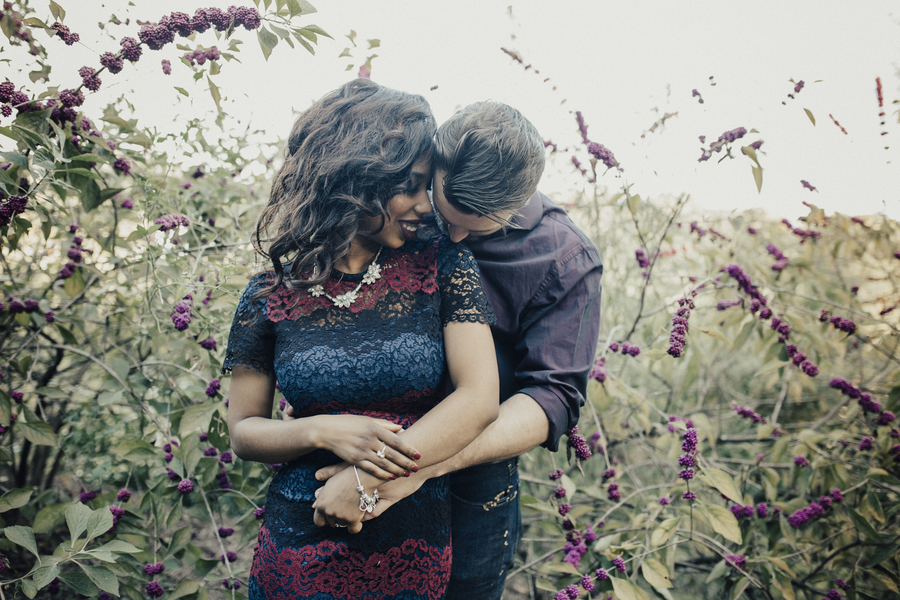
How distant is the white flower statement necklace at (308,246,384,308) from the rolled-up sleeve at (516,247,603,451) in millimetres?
490

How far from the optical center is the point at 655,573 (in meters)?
1.48

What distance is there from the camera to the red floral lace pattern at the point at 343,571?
3.92 feet

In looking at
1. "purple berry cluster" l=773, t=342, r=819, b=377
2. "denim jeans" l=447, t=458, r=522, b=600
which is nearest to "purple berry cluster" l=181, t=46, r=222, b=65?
"denim jeans" l=447, t=458, r=522, b=600

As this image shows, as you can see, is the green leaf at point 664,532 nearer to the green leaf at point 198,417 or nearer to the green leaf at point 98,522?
the green leaf at point 198,417

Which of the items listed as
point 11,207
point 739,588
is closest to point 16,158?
point 11,207

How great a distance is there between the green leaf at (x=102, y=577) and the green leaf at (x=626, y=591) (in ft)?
4.51

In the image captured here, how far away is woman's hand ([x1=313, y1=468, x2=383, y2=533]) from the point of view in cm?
113

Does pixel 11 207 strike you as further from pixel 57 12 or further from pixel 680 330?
pixel 680 330

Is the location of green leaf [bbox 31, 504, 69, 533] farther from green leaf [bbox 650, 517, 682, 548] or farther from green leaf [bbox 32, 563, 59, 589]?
green leaf [bbox 650, 517, 682, 548]

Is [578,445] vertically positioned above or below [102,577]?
above

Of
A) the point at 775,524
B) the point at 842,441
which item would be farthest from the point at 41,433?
the point at 842,441

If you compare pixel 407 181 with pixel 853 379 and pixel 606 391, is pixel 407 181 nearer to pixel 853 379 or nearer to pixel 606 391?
pixel 606 391

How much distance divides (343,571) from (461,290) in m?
0.76

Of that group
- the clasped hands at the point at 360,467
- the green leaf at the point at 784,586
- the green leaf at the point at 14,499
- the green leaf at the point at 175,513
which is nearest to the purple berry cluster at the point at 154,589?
the green leaf at the point at 175,513
